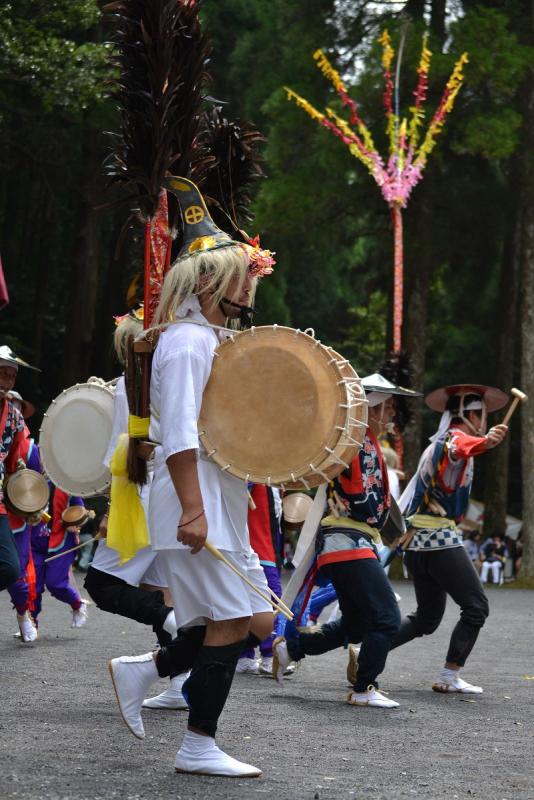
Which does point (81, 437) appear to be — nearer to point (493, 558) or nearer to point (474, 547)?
point (493, 558)

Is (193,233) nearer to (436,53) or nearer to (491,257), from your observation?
(436,53)

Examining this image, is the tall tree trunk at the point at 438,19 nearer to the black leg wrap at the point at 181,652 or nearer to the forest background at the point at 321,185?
the forest background at the point at 321,185

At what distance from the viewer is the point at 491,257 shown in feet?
110

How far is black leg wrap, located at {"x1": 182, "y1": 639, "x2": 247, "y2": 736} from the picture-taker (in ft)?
17.4

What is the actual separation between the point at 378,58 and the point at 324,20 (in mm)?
2457

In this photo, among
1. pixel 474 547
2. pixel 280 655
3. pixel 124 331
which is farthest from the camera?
pixel 474 547

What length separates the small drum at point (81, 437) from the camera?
8898 mm

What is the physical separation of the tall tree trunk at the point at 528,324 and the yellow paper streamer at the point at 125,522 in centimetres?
2032

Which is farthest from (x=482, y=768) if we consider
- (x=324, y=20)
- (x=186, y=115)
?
(x=324, y=20)

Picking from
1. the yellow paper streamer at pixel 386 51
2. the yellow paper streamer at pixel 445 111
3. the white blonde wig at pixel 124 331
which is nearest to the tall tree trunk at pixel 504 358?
the yellow paper streamer at pixel 445 111

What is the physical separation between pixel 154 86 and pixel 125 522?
2.27m

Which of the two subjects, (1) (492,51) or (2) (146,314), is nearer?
(2) (146,314)

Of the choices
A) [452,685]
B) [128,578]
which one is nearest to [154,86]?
[128,578]

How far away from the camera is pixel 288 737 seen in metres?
6.54
